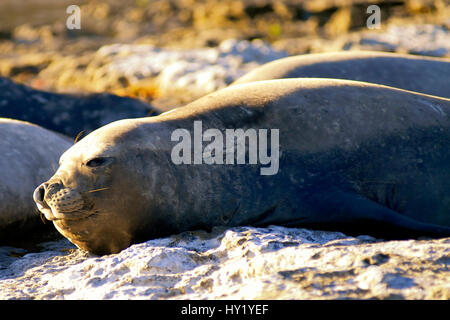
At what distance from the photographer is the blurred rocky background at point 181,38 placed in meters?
9.84

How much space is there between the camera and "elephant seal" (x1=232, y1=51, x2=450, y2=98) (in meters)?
5.44

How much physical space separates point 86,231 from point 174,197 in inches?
19.8

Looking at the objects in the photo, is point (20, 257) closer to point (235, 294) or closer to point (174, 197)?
point (174, 197)

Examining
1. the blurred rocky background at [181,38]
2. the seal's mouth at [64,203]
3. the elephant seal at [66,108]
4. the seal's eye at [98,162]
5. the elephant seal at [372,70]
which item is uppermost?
the blurred rocky background at [181,38]

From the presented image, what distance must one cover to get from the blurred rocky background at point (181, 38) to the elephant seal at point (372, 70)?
2.43 metres

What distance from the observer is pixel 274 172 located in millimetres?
3910

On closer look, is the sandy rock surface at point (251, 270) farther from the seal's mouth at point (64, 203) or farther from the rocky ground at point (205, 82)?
the seal's mouth at point (64, 203)

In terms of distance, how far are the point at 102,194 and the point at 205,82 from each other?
5.33 meters

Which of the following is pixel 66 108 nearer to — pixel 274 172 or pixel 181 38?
pixel 274 172

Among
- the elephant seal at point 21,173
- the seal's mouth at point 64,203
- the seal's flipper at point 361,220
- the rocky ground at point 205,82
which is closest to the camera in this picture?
the rocky ground at point 205,82

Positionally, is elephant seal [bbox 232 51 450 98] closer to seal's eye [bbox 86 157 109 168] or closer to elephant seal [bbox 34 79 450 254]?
elephant seal [bbox 34 79 450 254]

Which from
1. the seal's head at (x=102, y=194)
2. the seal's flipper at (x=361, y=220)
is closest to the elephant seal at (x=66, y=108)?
the seal's head at (x=102, y=194)
